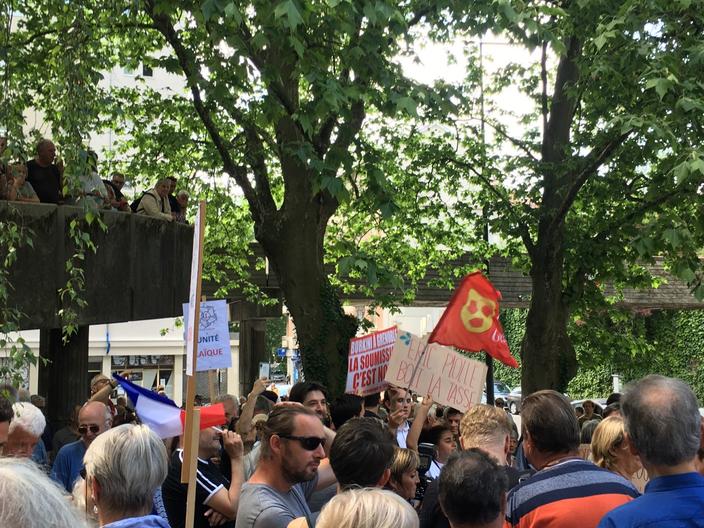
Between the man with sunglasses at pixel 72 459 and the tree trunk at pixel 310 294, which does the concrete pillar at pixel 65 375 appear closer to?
the tree trunk at pixel 310 294

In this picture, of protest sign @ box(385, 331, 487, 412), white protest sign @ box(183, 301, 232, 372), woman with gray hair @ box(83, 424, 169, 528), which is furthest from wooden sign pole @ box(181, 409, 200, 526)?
white protest sign @ box(183, 301, 232, 372)

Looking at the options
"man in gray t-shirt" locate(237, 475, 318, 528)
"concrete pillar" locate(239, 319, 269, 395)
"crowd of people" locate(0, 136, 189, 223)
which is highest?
"crowd of people" locate(0, 136, 189, 223)

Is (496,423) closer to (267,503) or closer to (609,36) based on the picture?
(267,503)

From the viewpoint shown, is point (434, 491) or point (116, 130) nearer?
point (434, 491)

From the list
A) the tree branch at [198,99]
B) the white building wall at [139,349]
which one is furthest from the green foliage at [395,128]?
the white building wall at [139,349]

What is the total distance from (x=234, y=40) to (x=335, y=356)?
5599 millimetres

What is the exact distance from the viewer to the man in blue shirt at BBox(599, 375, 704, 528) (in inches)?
144

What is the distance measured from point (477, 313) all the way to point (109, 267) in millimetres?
5588

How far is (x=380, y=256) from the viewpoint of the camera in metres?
23.8

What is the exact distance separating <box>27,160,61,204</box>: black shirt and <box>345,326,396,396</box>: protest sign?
4.16 meters

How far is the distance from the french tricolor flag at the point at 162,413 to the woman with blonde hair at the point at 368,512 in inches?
132

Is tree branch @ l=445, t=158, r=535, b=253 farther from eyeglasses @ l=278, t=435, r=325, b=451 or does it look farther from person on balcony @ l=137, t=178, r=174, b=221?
eyeglasses @ l=278, t=435, r=325, b=451

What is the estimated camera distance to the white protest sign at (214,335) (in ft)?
36.6

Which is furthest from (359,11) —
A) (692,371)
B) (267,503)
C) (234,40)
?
(692,371)
